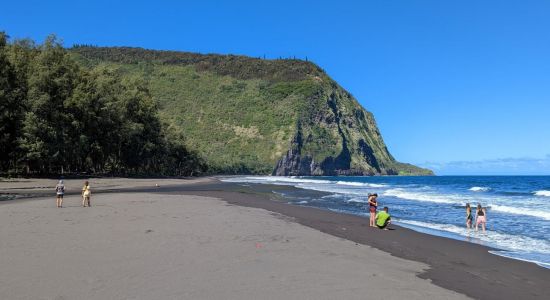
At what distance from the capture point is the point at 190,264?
30.1 ft

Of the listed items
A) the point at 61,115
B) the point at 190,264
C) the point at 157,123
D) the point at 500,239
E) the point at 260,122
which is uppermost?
the point at 260,122

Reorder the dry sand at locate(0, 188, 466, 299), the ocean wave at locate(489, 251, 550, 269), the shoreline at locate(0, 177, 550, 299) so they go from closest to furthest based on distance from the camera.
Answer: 1. the dry sand at locate(0, 188, 466, 299)
2. the shoreline at locate(0, 177, 550, 299)
3. the ocean wave at locate(489, 251, 550, 269)

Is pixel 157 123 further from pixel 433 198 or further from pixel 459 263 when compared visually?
pixel 459 263

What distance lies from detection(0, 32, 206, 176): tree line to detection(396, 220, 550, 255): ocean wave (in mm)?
42554

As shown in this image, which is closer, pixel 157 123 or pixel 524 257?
pixel 524 257

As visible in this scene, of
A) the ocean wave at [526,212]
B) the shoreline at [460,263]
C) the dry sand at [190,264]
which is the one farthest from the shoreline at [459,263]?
the ocean wave at [526,212]

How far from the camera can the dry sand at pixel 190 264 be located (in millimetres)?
7312

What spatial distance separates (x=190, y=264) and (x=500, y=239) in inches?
526

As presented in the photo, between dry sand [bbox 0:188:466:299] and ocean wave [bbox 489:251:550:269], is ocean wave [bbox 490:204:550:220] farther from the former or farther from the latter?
dry sand [bbox 0:188:466:299]

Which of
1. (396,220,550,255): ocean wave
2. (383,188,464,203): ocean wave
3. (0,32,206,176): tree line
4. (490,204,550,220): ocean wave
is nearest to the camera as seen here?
(396,220,550,255): ocean wave

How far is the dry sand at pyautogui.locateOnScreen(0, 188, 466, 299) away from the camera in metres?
7.31

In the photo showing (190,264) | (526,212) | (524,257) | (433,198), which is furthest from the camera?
(433,198)

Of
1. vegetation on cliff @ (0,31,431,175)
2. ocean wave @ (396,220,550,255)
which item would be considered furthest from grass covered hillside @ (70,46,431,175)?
ocean wave @ (396,220,550,255)

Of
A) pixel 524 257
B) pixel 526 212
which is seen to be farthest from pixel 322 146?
pixel 524 257
